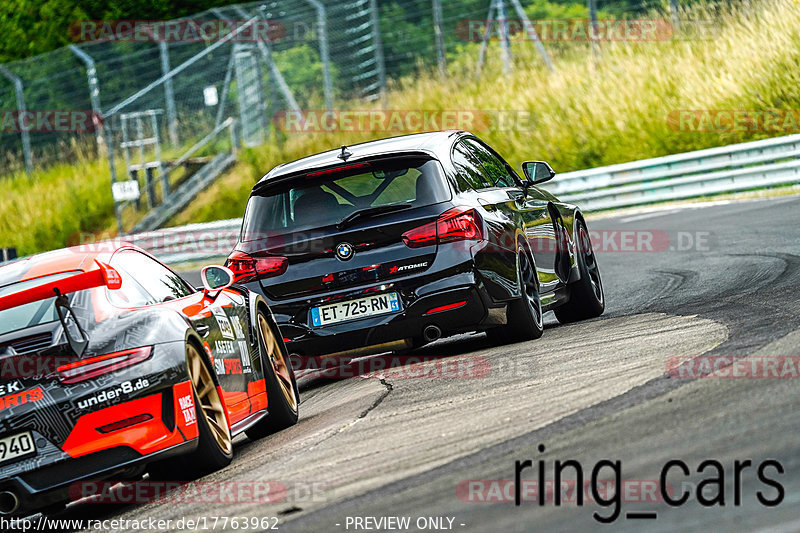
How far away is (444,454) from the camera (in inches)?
247

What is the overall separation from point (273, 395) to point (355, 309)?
1.38m

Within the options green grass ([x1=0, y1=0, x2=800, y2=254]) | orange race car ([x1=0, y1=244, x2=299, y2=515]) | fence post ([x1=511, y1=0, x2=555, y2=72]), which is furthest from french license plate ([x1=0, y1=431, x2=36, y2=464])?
fence post ([x1=511, y1=0, x2=555, y2=72])

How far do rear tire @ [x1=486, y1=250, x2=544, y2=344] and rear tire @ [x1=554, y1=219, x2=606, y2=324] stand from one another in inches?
49.9

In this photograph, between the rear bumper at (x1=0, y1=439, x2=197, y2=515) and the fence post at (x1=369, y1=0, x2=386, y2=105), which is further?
the fence post at (x1=369, y1=0, x2=386, y2=105)

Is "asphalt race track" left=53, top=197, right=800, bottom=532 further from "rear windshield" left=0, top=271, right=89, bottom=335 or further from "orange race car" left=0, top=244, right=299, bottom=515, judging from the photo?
"rear windshield" left=0, top=271, right=89, bottom=335

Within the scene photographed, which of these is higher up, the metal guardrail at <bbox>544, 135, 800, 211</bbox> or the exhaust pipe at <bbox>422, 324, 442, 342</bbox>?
the exhaust pipe at <bbox>422, 324, 442, 342</bbox>

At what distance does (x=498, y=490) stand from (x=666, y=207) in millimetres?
19335

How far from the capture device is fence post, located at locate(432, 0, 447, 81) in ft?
104

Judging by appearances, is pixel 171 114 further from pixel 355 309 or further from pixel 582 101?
pixel 355 309

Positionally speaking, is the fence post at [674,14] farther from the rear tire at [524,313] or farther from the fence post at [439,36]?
the rear tire at [524,313]

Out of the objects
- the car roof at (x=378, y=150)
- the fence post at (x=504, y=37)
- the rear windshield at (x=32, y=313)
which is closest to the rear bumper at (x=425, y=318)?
the car roof at (x=378, y=150)

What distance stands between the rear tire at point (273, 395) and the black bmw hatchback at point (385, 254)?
2.98ft

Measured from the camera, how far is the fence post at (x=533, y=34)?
3089cm

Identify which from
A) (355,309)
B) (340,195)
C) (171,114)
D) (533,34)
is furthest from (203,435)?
(171,114)
